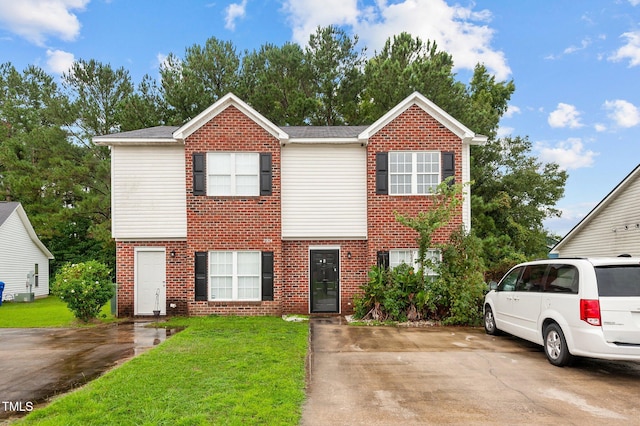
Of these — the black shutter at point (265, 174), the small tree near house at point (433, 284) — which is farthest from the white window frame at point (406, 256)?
the black shutter at point (265, 174)

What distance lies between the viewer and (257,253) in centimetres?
1349

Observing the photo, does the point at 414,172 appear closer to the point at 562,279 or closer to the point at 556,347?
the point at 562,279

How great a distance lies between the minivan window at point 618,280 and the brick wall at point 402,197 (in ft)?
21.9

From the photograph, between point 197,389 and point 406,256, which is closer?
point 197,389

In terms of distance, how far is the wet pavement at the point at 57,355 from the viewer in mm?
6034

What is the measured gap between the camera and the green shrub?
40.8ft

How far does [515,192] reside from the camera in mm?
27703

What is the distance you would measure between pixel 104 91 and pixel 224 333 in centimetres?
2743

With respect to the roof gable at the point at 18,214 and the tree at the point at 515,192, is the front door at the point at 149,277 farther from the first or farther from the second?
the tree at the point at 515,192

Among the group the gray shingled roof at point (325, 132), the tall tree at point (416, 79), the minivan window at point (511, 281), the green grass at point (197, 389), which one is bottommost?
the green grass at point (197, 389)

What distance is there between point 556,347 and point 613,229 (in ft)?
36.5

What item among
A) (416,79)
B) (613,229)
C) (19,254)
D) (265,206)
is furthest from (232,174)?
(19,254)

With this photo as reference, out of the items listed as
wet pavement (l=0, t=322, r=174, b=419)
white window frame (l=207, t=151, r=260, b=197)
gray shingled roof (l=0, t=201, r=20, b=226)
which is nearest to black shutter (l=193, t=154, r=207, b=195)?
white window frame (l=207, t=151, r=260, b=197)

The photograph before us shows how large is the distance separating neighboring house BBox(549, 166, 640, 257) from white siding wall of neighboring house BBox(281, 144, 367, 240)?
30.9ft
